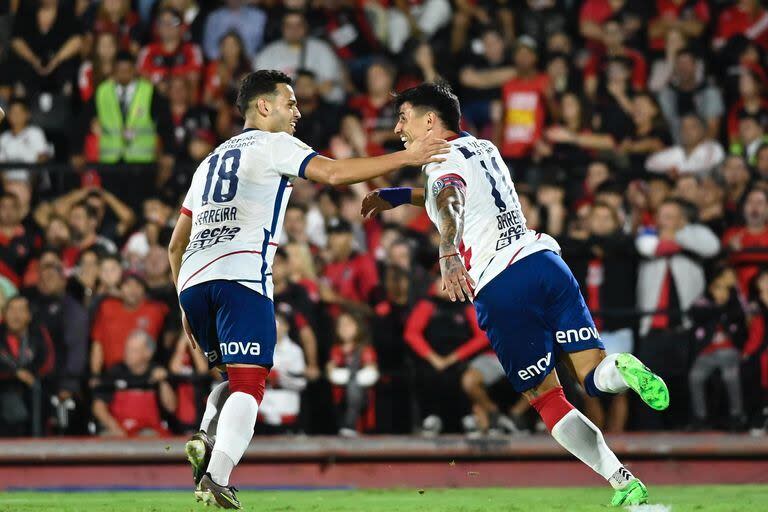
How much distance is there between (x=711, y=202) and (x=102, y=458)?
6.28 metres

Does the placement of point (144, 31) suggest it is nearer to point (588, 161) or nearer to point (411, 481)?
point (588, 161)

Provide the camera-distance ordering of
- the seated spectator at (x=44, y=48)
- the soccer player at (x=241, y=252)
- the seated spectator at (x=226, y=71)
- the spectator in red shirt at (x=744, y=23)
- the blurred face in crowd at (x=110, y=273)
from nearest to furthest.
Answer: the soccer player at (x=241, y=252) → the blurred face in crowd at (x=110, y=273) → the seated spectator at (x=226, y=71) → the spectator in red shirt at (x=744, y=23) → the seated spectator at (x=44, y=48)

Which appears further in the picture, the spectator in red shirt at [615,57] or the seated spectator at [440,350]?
the spectator in red shirt at [615,57]

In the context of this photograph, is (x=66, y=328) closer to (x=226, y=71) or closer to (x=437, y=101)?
(x=226, y=71)

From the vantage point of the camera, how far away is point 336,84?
1608 cm

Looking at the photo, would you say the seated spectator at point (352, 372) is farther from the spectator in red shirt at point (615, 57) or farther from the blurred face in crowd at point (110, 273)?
the spectator in red shirt at point (615, 57)

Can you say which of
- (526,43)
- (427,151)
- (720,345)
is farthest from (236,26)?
(427,151)

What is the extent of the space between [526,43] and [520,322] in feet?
26.7

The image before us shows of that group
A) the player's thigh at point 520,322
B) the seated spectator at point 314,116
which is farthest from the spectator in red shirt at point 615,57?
the player's thigh at point 520,322

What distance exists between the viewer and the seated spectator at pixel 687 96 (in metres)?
15.4

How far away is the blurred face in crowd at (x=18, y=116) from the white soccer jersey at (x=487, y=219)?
885 cm

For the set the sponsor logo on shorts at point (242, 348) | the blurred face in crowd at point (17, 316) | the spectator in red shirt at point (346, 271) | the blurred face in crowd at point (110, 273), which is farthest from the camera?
the blurred face in crowd at point (110, 273)

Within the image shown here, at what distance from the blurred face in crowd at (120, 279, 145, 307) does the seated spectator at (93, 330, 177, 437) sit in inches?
17.2

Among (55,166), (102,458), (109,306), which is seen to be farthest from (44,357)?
(55,166)
